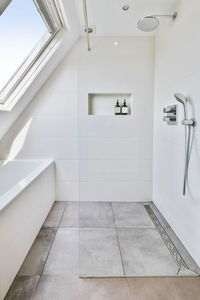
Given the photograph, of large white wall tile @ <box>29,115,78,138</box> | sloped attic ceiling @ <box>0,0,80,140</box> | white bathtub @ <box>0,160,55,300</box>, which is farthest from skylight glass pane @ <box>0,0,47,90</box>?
white bathtub @ <box>0,160,55,300</box>

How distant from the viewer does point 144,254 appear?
70.9 inches

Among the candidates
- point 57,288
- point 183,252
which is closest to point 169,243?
point 183,252

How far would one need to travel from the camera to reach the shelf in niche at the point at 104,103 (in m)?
2.92

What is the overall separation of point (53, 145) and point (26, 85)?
890 millimetres


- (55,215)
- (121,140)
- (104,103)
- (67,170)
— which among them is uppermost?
(104,103)

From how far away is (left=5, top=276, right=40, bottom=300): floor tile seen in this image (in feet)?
4.40

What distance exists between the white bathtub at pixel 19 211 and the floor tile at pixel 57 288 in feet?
0.75

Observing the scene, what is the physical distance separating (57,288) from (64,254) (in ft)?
1.21

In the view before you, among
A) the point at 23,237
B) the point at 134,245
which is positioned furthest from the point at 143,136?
the point at 23,237

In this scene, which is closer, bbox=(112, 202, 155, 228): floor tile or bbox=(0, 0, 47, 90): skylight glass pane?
bbox=(0, 0, 47, 90): skylight glass pane

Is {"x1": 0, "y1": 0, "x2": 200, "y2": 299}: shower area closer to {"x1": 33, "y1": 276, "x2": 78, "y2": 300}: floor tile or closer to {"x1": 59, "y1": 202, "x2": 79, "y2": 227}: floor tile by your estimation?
{"x1": 59, "y1": 202, "x2": 79, "y2": 227}: floor tile

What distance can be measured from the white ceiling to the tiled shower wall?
11.1 inches

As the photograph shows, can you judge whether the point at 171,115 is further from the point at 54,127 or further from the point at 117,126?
the point at 54,127

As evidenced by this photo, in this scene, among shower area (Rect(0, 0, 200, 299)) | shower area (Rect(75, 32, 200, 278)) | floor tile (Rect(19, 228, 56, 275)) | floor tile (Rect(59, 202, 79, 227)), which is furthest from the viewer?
shower area (Rect(75, 32, 200, 278))
